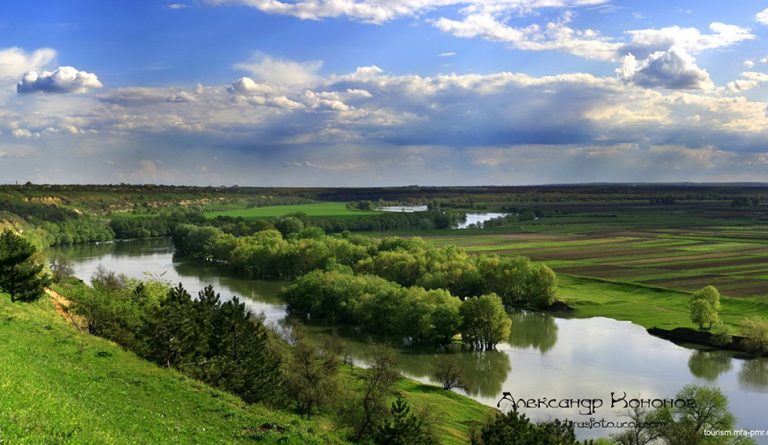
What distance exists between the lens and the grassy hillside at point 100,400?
12242 millimetres

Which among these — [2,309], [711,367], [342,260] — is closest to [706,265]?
[711,367]

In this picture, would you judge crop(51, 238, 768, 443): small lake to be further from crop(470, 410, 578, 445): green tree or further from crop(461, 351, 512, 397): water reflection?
crop(470, 410, 578, 445): green tree

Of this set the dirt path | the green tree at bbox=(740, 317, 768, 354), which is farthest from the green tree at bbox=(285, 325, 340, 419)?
the green tree at bbox=(740, 317, 768, 354)

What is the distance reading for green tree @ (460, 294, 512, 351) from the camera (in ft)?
181

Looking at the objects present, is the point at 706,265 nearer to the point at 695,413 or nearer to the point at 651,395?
→ the point at 651,395

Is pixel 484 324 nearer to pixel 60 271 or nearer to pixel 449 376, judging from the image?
pixel 449 376

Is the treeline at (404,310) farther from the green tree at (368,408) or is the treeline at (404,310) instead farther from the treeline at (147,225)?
the treeline at (147,225)

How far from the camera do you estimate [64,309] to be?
122ft

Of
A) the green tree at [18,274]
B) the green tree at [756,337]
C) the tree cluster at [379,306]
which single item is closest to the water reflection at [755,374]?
the green tree at [756,337]

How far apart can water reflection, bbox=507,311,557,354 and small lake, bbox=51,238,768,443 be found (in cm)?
9

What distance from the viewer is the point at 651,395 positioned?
134ft

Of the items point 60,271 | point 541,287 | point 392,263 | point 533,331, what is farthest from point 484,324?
point 60,271

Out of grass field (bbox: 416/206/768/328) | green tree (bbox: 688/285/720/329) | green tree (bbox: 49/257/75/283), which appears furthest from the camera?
grass field (bbox: 416/206/768/328)

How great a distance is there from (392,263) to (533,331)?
28.3m
